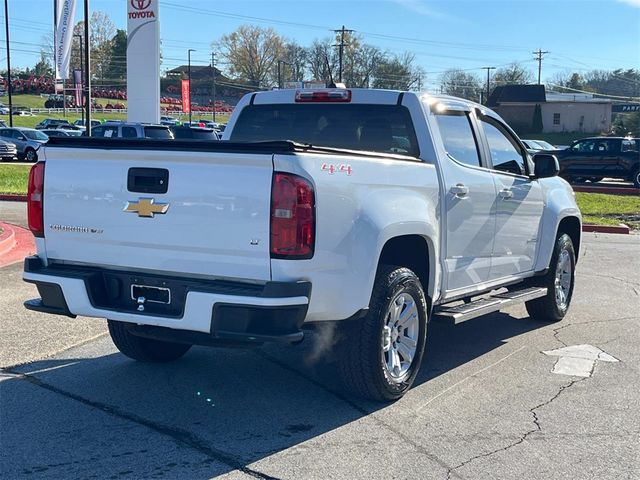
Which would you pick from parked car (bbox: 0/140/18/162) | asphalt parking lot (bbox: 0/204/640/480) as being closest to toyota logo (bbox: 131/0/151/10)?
parked car (bbox: 0/140/18/162)

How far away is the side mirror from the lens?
23.4 feet

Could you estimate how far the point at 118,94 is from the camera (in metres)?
111

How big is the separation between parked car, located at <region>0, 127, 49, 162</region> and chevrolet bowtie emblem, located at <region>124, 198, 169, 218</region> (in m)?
32.4

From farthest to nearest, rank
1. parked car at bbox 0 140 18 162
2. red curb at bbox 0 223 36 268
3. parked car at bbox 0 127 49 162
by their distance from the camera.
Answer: parked car at bbox 0 127 49 162
parked car at bbox 0 140 18 162
red curb at bbox 0 223 36 268

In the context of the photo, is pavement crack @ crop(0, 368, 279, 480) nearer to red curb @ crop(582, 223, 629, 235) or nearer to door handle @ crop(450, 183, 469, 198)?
door handle @ crop(450, 183, 469, 198)

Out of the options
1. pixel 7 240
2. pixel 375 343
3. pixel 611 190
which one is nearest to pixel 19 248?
pixel 7 240

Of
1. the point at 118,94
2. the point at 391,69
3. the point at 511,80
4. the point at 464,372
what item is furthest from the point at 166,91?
the point at 464,372

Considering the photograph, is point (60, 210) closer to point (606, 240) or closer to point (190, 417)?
point (190, 417)

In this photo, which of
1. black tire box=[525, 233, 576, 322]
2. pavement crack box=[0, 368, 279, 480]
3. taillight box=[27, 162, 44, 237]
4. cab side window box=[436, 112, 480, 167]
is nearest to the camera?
pavement crack box=[0, 368, 279, 480]

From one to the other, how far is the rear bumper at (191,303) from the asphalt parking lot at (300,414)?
660 millimetres

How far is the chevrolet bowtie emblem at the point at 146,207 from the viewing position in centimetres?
456

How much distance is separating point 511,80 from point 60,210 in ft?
390

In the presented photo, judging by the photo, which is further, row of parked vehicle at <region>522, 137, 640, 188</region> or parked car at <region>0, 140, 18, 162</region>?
parked car at <region>0, 140, 18, 162</region>

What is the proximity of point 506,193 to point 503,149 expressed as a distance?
614mm
